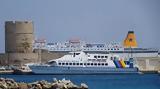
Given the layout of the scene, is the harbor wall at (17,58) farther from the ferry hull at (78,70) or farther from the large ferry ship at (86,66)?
the ferry hull at (78,70)

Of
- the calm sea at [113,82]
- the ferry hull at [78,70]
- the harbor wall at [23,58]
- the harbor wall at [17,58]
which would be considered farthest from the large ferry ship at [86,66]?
the harbor wall at [17,58]

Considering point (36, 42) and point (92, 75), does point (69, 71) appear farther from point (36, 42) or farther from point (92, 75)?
point (36, 42)

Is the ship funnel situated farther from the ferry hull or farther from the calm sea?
the calm sea

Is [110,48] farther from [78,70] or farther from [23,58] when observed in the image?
[78,70]

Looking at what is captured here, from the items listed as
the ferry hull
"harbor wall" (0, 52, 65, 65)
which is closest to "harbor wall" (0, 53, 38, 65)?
"harbor wall" (0, 52, 65, 65)

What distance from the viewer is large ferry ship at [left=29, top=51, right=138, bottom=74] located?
234 ft

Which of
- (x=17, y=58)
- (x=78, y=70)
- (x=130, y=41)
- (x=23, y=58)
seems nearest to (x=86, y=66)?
(x=78, y=70)

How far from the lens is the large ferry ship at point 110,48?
92.7 metres

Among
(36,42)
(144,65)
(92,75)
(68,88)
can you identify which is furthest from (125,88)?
(36,42)

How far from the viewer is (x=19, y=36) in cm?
9169

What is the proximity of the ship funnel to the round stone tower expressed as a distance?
37.1 ft

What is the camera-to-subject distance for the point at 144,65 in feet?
293

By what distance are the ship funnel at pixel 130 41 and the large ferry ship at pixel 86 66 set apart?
1769 cm

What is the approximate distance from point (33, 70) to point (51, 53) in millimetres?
18458
